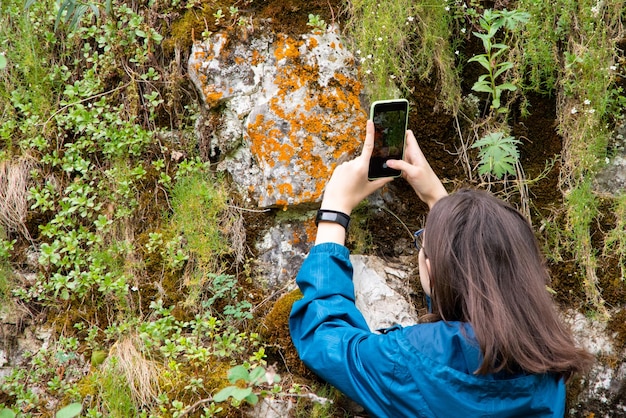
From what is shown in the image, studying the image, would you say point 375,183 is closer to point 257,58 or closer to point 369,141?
point 369,141

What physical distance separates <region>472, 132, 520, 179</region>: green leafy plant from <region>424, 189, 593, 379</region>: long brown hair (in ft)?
3.58

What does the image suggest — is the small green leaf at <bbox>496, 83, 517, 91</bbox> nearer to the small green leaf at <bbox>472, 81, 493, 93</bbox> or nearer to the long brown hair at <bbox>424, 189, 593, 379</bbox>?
the small green leaf at <bbox>472, 81, 493, 93</bbox>

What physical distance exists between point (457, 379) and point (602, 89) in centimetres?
238

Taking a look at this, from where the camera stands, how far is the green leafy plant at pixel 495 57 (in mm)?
3697

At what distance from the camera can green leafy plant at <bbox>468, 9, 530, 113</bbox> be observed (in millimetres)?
3697

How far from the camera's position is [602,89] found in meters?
3.86

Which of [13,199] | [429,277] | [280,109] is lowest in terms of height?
[429,277]

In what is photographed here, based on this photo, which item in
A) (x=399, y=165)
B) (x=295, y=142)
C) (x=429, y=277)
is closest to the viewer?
(x=429, y=277)

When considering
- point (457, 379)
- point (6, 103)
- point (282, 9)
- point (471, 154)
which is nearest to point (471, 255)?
point (457, 379)

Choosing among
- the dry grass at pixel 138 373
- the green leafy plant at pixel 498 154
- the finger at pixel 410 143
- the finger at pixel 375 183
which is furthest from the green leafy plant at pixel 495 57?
the dry grass at pixel 138 373

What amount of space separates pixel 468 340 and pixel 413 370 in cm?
25

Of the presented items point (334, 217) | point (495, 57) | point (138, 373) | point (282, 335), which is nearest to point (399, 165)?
point (334, 217)

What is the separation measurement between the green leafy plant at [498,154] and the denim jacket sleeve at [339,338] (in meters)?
1.20

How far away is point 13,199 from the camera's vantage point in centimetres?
422
